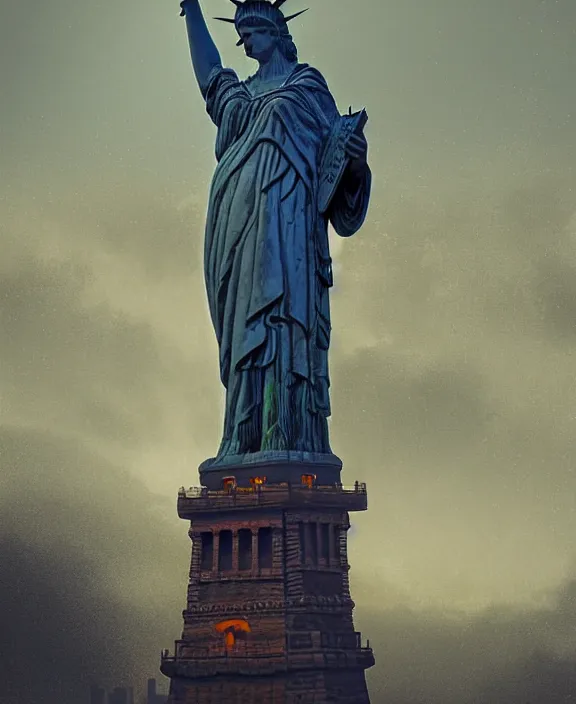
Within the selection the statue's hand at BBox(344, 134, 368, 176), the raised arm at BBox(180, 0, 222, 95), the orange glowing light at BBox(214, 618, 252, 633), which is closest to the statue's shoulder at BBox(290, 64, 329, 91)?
the statue's hand at BBox(344, 134, 368, 176)

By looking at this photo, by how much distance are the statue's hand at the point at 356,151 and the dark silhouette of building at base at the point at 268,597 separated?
1168cm

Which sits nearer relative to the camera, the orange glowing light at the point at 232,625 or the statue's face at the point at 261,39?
the orange glowing light at the point at 232,625

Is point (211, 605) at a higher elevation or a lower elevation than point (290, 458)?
lower

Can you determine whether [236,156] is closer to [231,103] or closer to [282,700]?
[231,103]

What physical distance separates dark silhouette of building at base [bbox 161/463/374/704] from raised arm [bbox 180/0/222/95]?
54.6ft

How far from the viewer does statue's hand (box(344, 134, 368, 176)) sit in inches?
2884

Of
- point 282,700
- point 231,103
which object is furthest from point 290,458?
point 231,103

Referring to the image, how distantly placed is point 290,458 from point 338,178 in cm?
1099

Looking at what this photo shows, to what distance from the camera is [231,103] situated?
7562 centimetres

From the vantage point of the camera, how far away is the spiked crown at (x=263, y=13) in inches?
2990

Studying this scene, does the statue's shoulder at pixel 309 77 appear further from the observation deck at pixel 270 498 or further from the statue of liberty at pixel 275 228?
the observation deck at pixel 270 498

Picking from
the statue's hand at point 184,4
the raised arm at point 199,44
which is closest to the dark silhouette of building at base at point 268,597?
the raised arm at point 199,44

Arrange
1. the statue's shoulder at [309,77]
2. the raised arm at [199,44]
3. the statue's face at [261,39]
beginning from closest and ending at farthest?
the statue's shoulder at [309,77] < the statue's face at [261,39] < the raised arm at [199,44]

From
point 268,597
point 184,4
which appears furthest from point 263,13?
point 268,597
